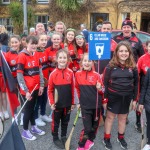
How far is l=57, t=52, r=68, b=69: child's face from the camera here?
11.6 feet

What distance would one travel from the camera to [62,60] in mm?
3535

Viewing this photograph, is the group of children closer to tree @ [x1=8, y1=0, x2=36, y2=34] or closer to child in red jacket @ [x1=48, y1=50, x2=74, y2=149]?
child in red jacket @ [x1=48, y1=50, x2=74, y2=149]

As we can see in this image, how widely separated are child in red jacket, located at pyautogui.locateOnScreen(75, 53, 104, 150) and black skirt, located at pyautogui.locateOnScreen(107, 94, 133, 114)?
7.1 inches

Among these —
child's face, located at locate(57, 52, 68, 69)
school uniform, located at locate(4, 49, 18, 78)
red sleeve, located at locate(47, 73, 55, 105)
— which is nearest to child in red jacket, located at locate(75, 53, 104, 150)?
child's face, located at locate(57, 52, 68, 69)

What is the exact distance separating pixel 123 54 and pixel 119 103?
720 millimetres

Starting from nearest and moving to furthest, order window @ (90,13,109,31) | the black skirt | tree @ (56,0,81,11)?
the black skirt, tree @ (56,0,81,11), window @ (90,13,109,31)

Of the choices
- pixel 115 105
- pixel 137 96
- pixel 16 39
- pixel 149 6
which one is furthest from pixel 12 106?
pixel 149 6

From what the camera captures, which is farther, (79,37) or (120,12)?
(120,12)

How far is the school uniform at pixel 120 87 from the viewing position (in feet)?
11.3

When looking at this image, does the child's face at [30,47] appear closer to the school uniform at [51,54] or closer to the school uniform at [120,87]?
the school uniform at [51,54]

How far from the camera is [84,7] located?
20000mm

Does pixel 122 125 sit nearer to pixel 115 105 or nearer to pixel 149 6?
pixel 115 105

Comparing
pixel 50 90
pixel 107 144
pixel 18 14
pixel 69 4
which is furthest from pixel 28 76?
pixel 18 14

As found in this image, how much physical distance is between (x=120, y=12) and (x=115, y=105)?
17.2 m
